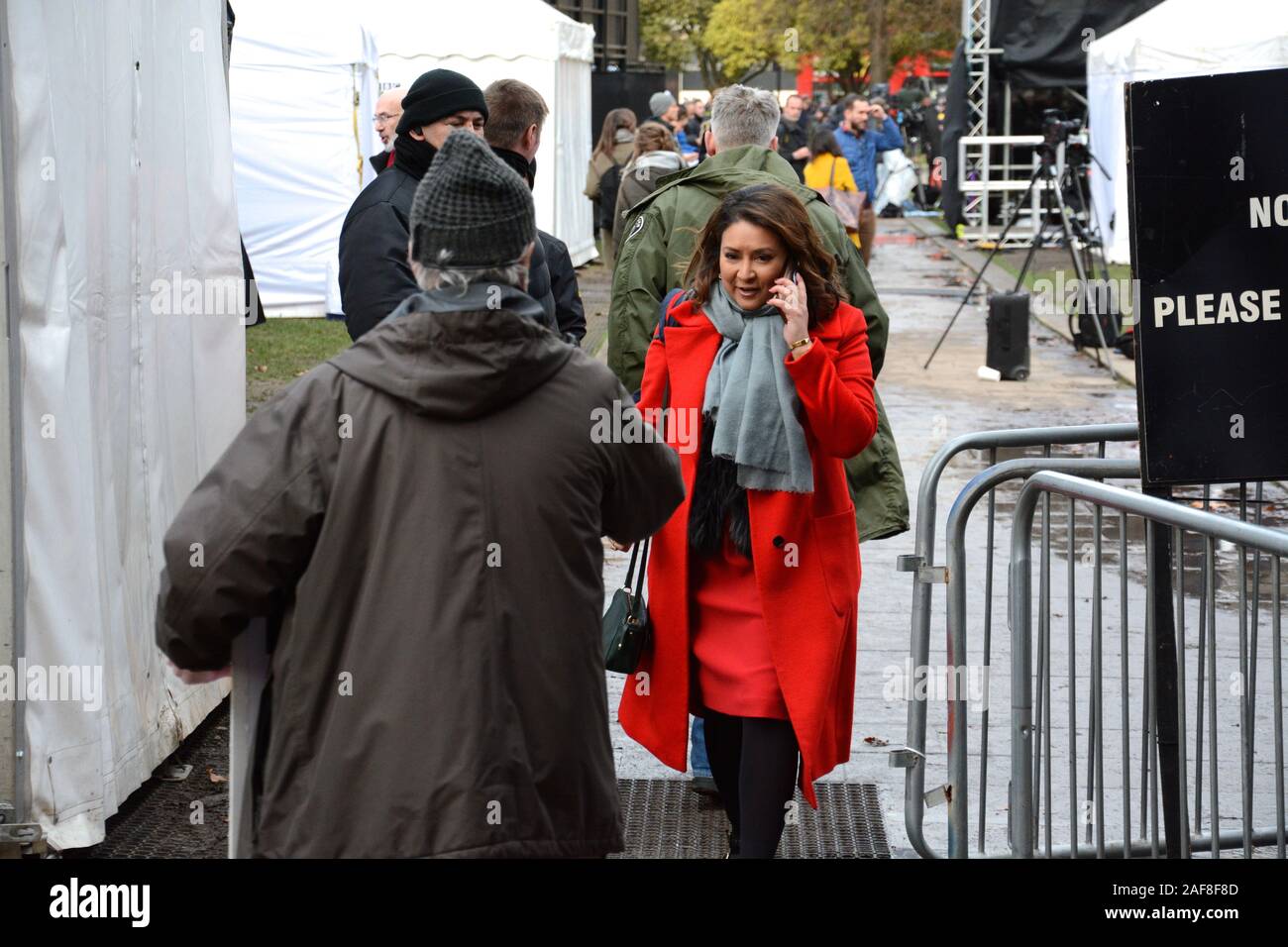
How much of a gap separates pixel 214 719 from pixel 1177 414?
3800 millimetres

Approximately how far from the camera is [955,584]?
4555 millimetres

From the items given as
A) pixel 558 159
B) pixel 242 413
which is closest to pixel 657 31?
pixel 558 159

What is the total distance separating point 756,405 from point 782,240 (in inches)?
16.4

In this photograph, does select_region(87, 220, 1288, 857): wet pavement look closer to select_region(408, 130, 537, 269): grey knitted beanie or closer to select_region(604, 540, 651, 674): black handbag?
select_region(604, 540, 651, 674): black handbag

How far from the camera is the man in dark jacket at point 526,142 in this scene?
5543 millimetres

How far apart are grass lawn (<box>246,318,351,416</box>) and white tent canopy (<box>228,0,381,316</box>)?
0.46 meters

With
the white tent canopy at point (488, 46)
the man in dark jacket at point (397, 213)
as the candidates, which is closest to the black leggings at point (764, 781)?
the man in dark jacket at point (397, 213)

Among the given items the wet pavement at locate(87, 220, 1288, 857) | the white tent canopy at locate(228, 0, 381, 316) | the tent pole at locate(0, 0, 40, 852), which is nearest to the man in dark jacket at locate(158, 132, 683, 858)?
the wet pavement at locate(87, 220, 1288, 857)

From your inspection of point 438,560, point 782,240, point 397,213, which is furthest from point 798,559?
point 438,560

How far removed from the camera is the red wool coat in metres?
4.23
